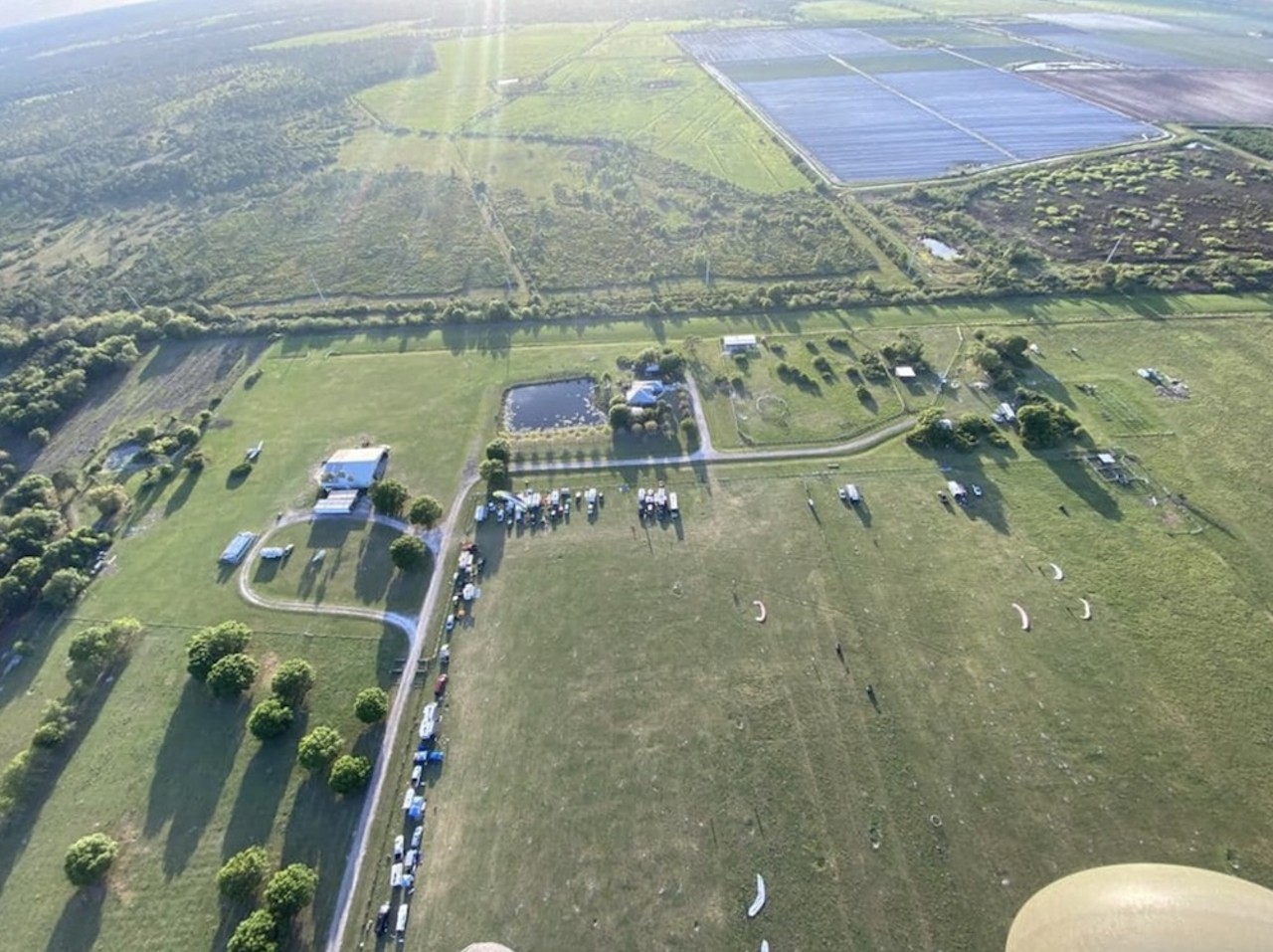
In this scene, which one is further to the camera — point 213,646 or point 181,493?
point 181,493

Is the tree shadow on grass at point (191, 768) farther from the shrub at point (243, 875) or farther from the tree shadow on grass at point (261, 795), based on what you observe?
the shrub at point (243, 875)

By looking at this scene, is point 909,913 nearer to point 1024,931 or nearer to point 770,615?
point 1024,931

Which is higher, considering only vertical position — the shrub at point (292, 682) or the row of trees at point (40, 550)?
the row of trees at point (40, 550)

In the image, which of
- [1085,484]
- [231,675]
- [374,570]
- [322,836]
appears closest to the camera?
[322,836]

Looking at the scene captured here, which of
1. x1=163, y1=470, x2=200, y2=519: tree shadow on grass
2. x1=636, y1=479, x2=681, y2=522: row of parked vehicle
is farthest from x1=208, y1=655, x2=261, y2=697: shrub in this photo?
x1=636, y1=479, x2=681, y2=522: row of parked vehicle

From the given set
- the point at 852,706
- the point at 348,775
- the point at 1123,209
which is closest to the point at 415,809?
the point at 348,775

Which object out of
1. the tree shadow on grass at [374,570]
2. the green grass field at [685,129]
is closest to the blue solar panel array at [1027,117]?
the green grass field at [685,129]

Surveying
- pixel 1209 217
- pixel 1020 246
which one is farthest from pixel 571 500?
pixel 1209 217

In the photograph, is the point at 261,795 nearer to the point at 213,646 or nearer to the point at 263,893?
the point at 263,893
